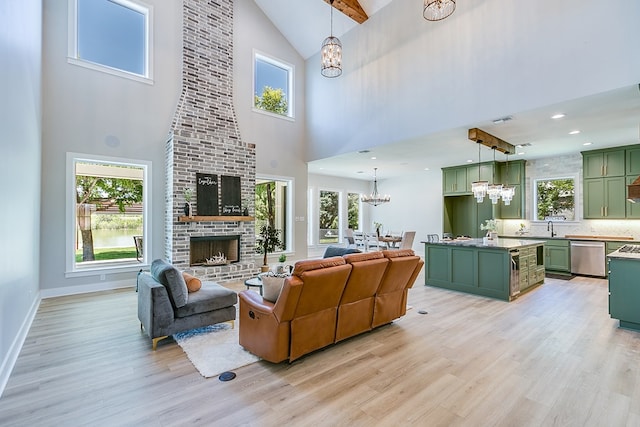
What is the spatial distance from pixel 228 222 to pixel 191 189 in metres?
1.07

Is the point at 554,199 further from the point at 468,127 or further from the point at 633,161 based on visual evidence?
the point at 468,127

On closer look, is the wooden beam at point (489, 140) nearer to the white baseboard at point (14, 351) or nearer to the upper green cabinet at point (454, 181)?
the upper green cabinet at point (454, 181)

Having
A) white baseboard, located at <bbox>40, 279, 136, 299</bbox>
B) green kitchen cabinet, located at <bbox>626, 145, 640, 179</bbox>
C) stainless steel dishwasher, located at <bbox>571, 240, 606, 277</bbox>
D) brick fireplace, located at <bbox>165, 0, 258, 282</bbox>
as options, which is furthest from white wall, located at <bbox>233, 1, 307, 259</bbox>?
green kitchen cabinet, located at <bbox>626, 145, 640, 179</bbox>

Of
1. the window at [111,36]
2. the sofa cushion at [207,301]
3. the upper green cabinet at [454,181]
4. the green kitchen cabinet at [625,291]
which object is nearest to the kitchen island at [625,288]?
the green kitchen cabinet at [625,291]

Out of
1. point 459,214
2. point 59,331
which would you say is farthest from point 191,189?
point 459,214

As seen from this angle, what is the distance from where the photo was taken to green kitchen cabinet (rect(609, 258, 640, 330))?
3.93m

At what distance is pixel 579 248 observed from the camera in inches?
296

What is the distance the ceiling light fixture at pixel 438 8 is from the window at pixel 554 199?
6601mm

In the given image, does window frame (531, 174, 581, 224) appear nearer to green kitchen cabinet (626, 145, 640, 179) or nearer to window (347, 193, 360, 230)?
green kitchen cabinet (626, 145, 640, 179)

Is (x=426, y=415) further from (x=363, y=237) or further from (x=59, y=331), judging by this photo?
(x=363, y=237)

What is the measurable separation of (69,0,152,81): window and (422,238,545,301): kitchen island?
23.4 ft

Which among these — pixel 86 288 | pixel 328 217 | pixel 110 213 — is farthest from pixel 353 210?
pixel 86 288

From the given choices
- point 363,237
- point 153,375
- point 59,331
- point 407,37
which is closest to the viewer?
point 153,375

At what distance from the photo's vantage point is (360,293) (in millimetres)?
3514
